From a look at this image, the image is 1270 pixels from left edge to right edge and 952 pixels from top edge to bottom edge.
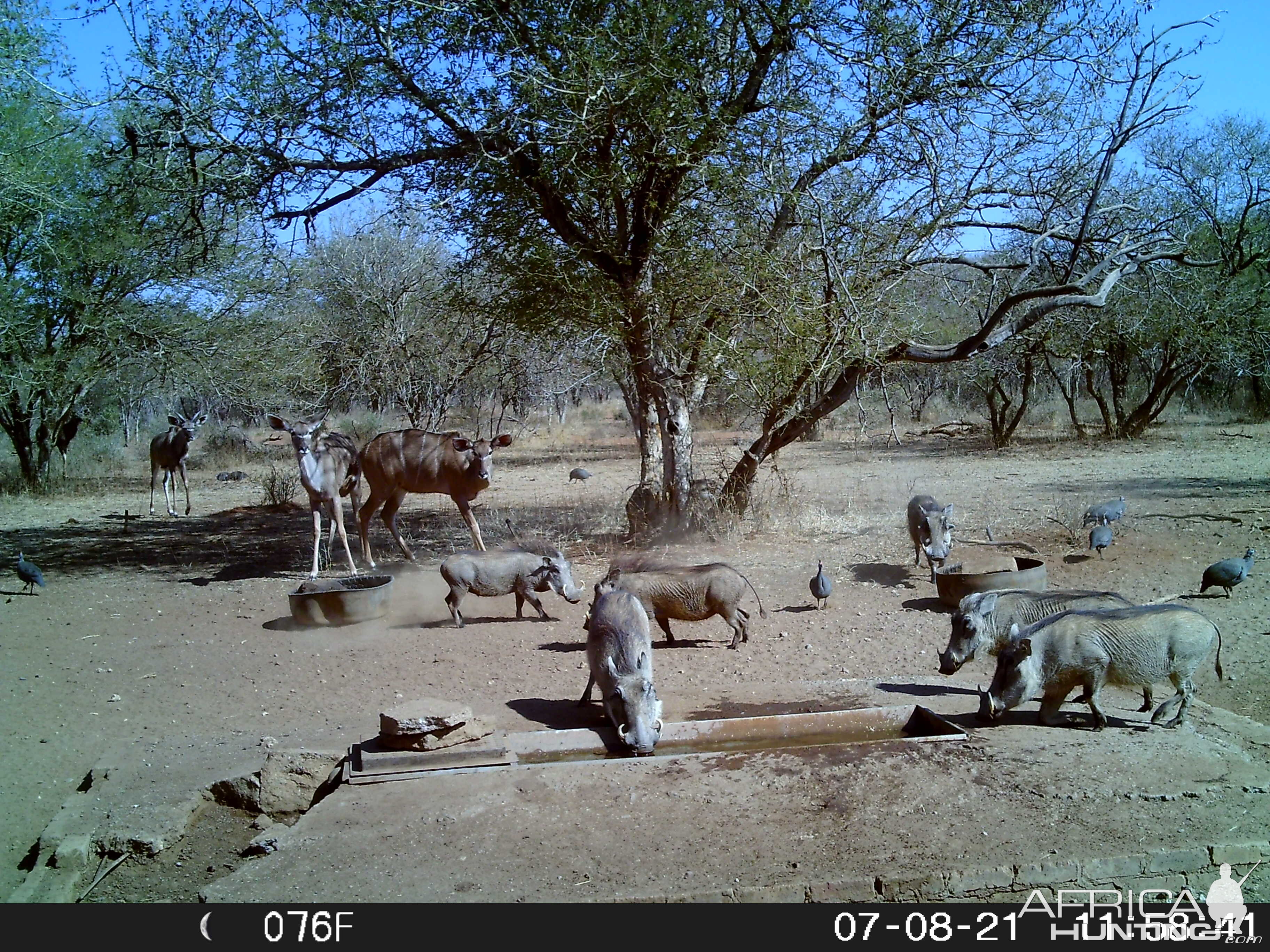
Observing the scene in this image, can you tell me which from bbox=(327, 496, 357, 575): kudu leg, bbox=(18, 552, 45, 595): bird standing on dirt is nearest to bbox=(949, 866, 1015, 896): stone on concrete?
bbox=(327, 496, 357, 575): kudu leg

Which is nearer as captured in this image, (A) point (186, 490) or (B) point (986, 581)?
(B) point (986, 581)

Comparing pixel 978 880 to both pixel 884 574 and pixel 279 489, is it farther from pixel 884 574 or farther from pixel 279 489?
pixel 279 489

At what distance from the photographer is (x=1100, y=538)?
11281 millimetres

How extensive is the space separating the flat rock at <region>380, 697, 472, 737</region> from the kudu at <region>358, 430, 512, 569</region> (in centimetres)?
750

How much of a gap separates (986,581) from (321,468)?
8.29m

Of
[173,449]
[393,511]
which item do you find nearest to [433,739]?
[393,511]

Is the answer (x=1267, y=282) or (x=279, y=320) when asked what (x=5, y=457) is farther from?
(x=1267, y=282)

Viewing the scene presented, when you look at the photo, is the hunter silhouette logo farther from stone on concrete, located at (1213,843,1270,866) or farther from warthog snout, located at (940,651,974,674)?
warthog snout, located at (940,651,974,674)

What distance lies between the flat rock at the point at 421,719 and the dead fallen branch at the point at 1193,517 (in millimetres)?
10984

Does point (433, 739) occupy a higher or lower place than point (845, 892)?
higher

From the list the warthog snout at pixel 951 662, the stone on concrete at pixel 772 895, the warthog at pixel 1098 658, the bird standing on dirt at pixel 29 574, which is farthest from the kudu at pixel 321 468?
the stone on concrete at pixel 772 895

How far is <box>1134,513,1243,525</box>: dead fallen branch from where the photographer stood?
43.4ft

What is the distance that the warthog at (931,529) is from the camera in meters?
10.9

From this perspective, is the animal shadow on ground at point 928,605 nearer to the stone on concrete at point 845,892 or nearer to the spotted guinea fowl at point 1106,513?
the spotted guinea fowl at point 1106,513
